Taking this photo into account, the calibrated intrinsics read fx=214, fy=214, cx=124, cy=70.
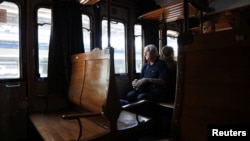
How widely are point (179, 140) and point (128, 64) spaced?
3172 millimetres

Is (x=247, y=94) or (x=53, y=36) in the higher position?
(x=53, y=36)

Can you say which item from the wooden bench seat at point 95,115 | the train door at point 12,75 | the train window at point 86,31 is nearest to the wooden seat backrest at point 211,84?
the wooden bench seat at point 95,115

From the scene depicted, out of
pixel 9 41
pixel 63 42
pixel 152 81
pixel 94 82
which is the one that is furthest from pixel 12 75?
pixel 152 81

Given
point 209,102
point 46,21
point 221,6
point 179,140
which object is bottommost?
point 179,140

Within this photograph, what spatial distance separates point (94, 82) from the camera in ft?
8.05

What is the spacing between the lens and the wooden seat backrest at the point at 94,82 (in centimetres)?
216

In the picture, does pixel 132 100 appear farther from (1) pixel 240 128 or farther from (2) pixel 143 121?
(1) pixel 240 128

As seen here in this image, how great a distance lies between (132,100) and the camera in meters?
3.73

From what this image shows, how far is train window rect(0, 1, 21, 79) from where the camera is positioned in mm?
3016

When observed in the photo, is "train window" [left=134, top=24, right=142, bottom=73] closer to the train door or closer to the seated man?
the seated man

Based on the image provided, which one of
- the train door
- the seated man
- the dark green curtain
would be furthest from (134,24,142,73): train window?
the train door

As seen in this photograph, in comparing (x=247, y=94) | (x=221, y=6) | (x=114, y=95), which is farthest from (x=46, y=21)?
(x=221, y=6)

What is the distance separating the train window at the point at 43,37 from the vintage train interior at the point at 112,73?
0.02 metres
